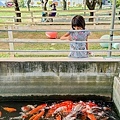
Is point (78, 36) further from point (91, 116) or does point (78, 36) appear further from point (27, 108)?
point (27, 108)

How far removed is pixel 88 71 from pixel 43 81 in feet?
3.34

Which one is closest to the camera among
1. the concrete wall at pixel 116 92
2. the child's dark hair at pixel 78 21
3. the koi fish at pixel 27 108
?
the child's dark hair at pixel 78 21

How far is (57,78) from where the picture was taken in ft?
18.6

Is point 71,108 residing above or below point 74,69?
below

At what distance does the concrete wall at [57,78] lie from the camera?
18.2 feet

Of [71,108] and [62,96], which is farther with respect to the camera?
[62,96]

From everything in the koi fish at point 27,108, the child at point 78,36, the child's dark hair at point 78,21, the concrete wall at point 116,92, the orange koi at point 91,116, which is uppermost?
the child's dark hair at point 78,21

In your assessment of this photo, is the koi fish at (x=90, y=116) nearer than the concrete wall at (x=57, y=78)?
Yes

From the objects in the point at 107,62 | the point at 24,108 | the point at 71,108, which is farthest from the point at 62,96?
the point at 107,62

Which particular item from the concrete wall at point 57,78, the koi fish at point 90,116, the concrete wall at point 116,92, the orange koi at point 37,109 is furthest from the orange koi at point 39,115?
the concrete wall at point 116,92

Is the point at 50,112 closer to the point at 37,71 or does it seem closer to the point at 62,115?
the point at 62,115

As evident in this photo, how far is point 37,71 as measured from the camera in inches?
221

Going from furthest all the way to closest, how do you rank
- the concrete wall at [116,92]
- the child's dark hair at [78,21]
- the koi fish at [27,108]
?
the koi fish at [27,108] < the concrete wall at [116,92] < the child's dark hair at [78,21]

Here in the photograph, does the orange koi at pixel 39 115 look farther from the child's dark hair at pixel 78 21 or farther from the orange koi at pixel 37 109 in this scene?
the child's dark hair at pixel 78 21
